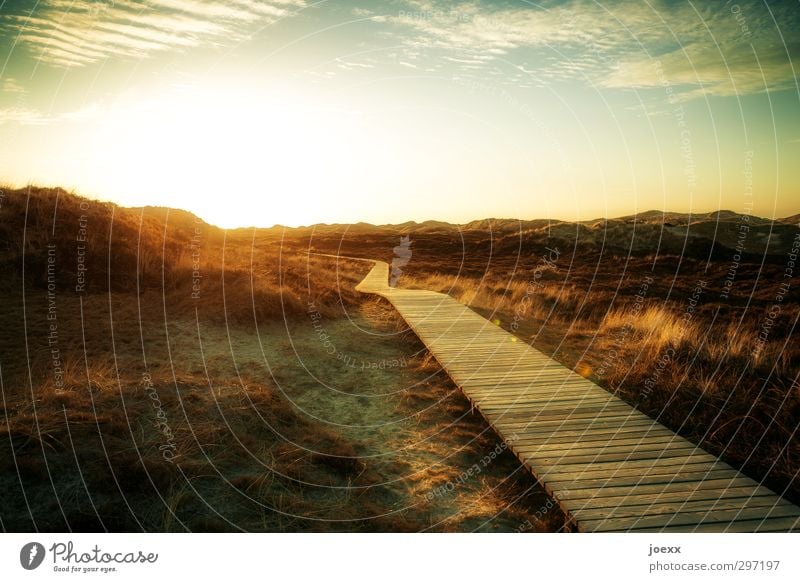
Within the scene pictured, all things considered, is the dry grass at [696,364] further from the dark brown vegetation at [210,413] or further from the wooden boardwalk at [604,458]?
the dark brown vegetation at [210,413]

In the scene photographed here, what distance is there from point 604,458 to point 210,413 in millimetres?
5010

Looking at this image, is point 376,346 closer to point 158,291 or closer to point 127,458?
point 158,291

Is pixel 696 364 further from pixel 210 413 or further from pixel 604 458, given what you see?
pixel 210 413

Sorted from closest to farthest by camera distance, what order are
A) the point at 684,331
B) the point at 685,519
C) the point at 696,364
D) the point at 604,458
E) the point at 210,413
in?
the point at 685,519
the point at 604,458
the point at 210,413
the point at 696,364
the point at 684,331

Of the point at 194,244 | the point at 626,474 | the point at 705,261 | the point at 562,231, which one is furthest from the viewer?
the point at 562,231

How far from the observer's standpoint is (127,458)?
4891 millimetres

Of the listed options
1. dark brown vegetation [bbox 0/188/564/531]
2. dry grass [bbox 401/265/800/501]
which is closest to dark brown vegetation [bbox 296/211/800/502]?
dry grass [bbox 401/265/800/501]

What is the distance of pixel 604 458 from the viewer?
17.2ft

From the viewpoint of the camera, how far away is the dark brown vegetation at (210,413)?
15.0ft

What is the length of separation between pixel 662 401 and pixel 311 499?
5427 mm

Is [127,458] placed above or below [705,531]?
below

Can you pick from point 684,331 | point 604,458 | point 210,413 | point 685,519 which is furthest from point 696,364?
point 210,413

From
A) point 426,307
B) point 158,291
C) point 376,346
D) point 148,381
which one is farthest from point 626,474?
point 158,291

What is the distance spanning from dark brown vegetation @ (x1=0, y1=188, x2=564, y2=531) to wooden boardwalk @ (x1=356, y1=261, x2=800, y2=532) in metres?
0.50
